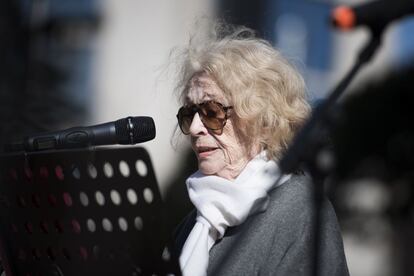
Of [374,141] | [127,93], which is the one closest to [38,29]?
[127,93]

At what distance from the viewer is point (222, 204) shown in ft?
8.84

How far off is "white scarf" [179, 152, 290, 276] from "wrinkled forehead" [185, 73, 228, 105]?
22 cm

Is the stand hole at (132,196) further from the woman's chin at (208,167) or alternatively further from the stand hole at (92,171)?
the woman's chin at (208,167)

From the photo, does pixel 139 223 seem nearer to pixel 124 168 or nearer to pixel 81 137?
pixel 124 168

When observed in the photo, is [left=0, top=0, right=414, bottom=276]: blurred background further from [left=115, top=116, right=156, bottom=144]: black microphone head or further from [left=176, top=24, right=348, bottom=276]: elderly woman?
[left=115, top=116, right=156, bottom=144]: black microphone head

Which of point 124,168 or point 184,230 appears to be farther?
point 184,230

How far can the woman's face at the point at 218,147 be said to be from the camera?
285 centimetres

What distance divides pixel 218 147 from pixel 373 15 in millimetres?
1046

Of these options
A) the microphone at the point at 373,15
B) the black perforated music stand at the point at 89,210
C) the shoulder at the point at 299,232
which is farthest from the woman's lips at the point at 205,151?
the microphone at the point at 373,15

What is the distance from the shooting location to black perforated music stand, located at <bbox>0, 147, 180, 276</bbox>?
206cm

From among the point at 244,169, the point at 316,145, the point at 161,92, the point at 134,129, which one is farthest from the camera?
the point at 161,92

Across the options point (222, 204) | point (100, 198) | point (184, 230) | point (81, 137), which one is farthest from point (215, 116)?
point (100, 198)

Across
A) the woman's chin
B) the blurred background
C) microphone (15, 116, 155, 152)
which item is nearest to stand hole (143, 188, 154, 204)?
microphone (15, 116, 155, 152)

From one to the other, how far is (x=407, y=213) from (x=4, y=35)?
380cm
